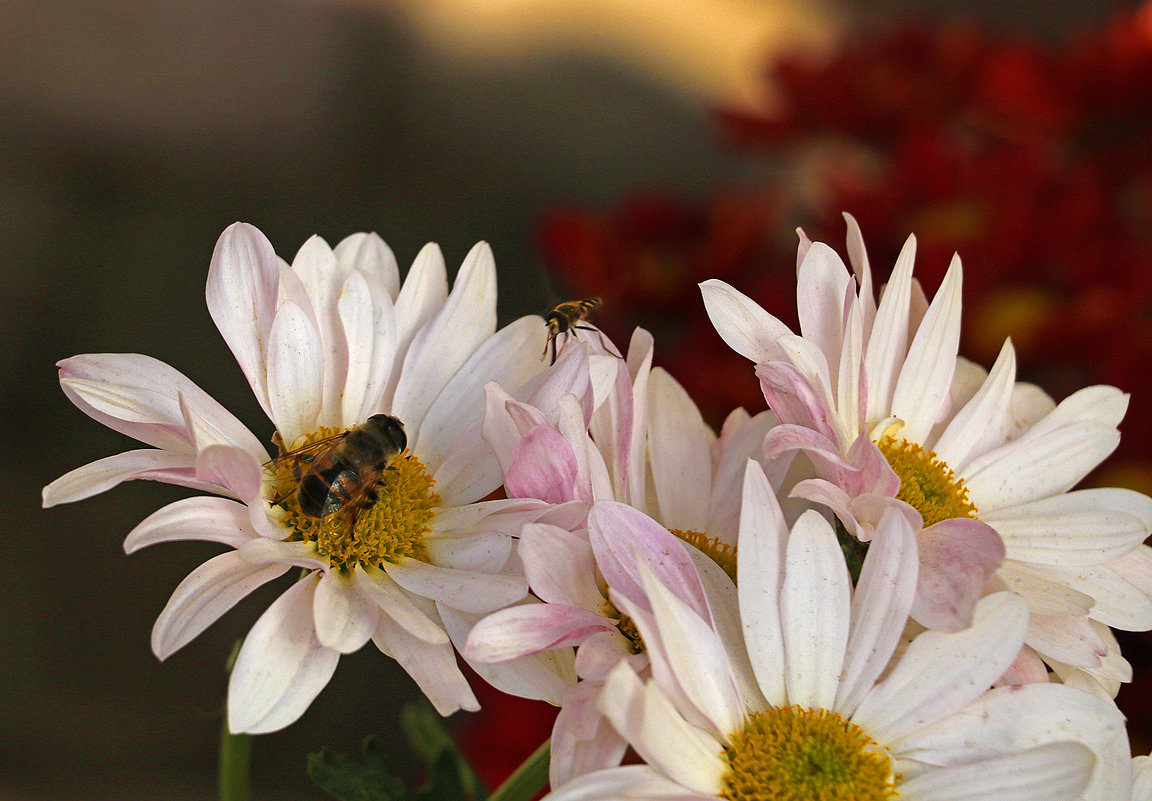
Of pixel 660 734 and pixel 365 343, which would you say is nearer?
pixel 660 734

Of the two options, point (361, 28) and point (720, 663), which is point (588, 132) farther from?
point (720, 663)

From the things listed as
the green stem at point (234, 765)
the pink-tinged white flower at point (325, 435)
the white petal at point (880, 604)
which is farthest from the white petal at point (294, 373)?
the white petal at point (880, 604)

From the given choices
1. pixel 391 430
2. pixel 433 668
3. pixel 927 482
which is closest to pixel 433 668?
pixel 433 668

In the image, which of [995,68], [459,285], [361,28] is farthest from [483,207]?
[459,285]

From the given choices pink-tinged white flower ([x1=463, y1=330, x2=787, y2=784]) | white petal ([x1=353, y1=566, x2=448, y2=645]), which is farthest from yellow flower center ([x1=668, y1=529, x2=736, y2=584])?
white petal ([x1=353, y1=566, x2=448, y2=645])

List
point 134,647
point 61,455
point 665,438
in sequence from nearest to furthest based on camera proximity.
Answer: point 665,438
point 134,647
point 61,455

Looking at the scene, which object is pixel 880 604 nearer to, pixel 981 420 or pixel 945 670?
pixel 945 670

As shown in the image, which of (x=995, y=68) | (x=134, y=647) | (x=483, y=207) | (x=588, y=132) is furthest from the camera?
(x=588, y=132)
